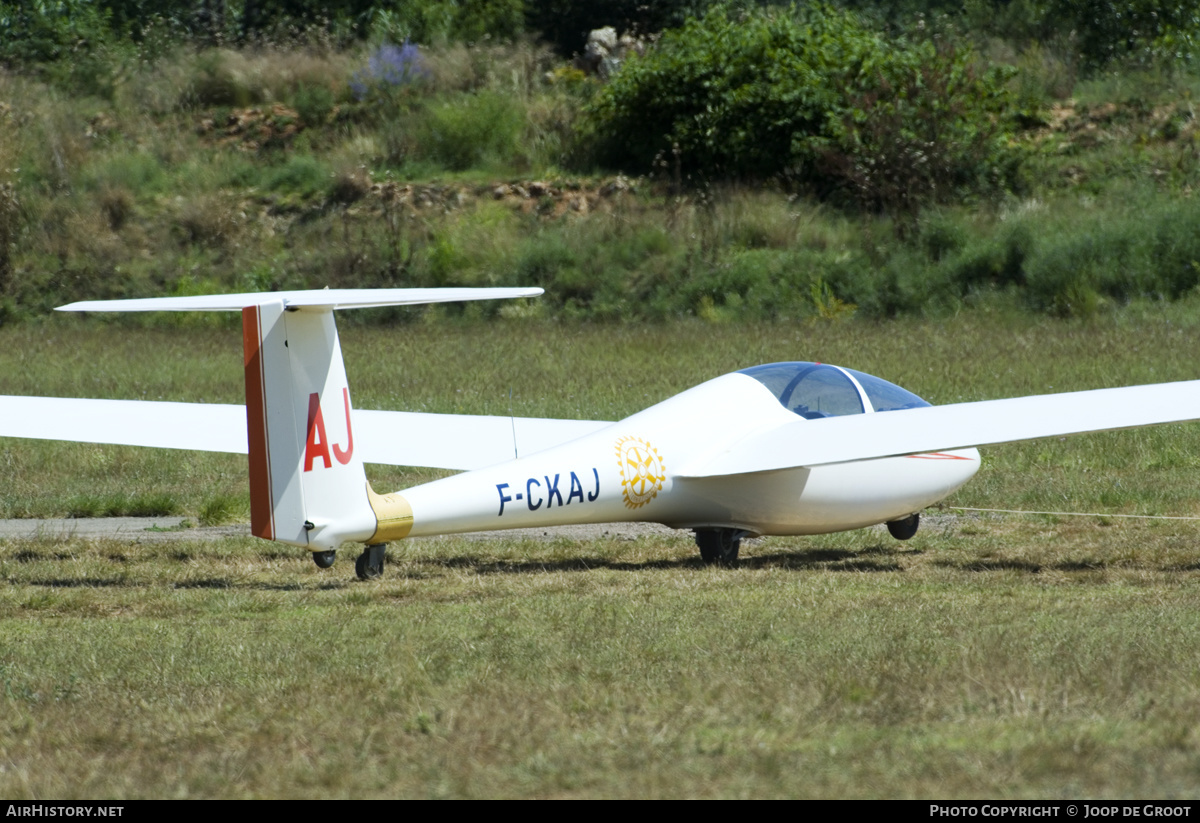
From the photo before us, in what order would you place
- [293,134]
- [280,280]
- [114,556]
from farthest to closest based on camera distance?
[293,134] → [280,280] → [114,556]

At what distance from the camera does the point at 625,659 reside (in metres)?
6.63

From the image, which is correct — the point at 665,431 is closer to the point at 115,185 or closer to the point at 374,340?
the point at 374,340

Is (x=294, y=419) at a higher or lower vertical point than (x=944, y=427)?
higher

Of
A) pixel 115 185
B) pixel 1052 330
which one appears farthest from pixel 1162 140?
pixel 115 185

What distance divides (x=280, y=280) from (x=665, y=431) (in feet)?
73.1

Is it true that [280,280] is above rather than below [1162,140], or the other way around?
below

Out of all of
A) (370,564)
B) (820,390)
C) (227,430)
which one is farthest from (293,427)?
(820,390)

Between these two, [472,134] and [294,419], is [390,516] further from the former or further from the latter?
[472,134]

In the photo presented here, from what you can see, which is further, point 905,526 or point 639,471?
point 905,526

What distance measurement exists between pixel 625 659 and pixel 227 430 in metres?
5.02

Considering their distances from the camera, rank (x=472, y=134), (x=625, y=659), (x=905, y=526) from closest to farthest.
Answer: (x=625, y=659) < (x=905, y=526) < (x=472, y=134)

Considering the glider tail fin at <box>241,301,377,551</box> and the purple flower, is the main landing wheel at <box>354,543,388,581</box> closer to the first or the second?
the glider tail fin at <box>241,301,377,551</box>

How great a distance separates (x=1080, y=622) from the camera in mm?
7434

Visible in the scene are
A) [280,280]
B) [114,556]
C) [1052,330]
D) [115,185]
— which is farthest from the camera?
[115,185]
